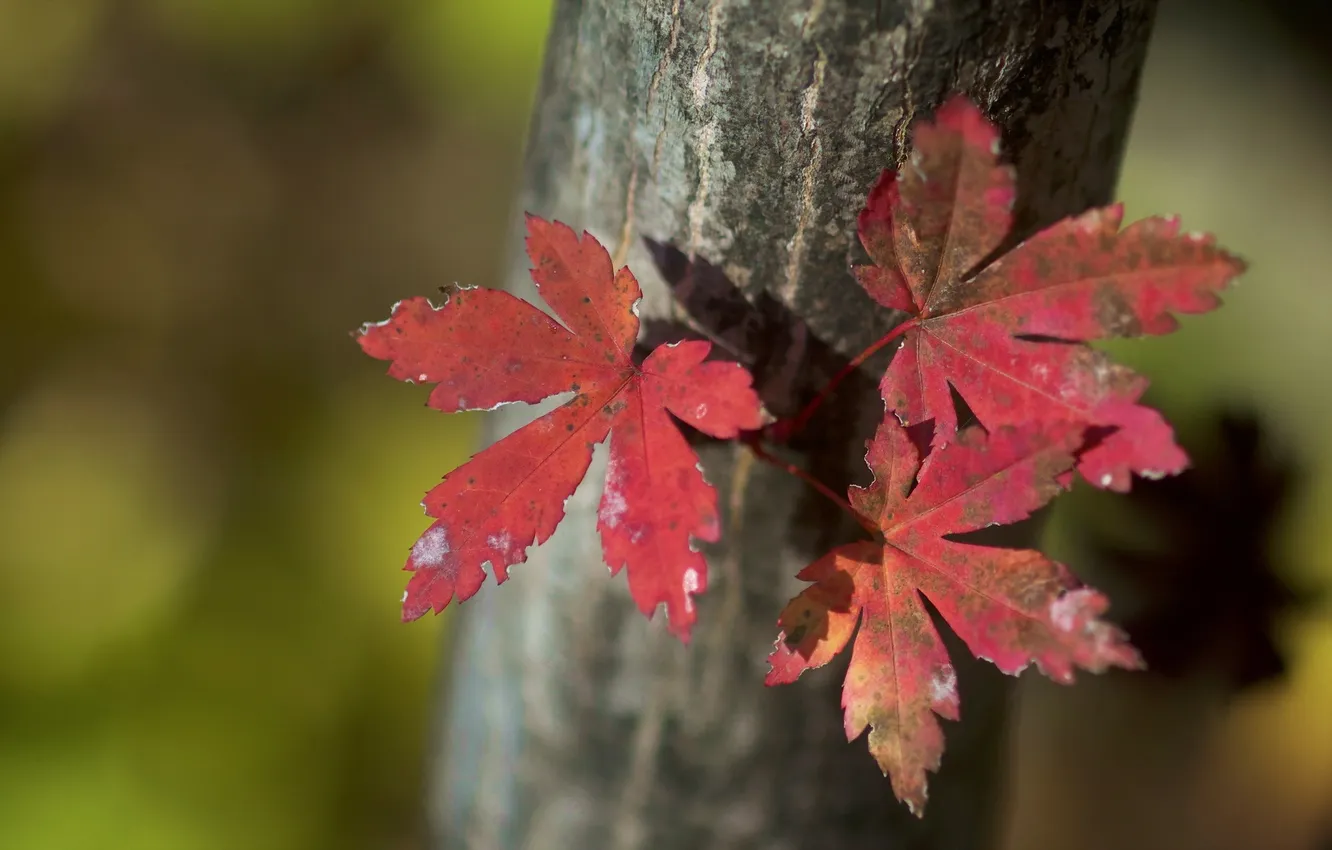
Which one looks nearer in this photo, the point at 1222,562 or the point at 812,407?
the point at 812,407

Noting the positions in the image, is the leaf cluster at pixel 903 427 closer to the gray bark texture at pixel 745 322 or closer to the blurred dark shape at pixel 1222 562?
the gray bark texture at pixel 745 322

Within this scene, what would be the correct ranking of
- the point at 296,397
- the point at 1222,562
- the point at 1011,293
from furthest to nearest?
the point at 296,397, the point at 1222,562, the point at 1011,293

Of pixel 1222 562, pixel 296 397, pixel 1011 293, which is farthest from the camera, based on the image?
pixel 296 397

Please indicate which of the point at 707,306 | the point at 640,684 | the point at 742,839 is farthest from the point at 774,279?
the point at 742,839

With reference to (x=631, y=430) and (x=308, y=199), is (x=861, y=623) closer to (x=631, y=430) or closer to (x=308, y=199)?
(x=631, y=430)

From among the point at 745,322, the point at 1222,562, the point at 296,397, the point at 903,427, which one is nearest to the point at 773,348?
the point at 745,322

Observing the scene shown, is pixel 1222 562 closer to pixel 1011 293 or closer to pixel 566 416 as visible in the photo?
pixel 1011 293

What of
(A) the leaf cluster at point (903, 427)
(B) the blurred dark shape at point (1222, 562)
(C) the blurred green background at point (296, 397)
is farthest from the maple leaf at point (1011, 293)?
(B) the blurred dark shape at point (1222, 562)
